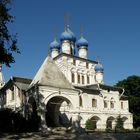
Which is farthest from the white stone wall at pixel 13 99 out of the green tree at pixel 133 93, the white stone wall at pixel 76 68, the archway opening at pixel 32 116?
the green tree at pixel 133 93

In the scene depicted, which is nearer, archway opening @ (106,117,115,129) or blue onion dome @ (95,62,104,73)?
archway opening @ (106,117,115,129)

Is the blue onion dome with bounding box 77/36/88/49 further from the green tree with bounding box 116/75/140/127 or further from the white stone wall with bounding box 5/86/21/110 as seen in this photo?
the white stone wall with bounding box 5/86/21/110

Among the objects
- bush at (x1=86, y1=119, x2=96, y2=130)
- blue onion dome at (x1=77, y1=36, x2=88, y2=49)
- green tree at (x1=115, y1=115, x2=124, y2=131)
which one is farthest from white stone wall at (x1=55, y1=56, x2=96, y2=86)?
bush at (x1=86, y1=119, x2=96, y2=130)

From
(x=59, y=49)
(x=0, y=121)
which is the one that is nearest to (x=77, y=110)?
(x=0, y=121)

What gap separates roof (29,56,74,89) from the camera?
23.8 metres

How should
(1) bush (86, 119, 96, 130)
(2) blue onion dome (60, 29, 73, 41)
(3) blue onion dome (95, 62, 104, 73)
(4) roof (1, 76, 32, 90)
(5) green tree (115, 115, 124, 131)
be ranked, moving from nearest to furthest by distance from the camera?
(4) roof (1, 76, 32, 90) < (1) bush (86, 119, 96, 130) < (5) green tree (115, 115, 124, 131) < (2) blue onion dome (60, 29, 73, 41) < (3) blue onion dome (95, 62, 104, 73)

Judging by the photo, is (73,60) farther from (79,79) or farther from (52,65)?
(52,65)

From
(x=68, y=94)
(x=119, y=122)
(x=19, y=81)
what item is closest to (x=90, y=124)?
(x=119, y=122)

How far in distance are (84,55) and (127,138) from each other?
32.6 m

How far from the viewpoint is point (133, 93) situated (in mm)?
44312

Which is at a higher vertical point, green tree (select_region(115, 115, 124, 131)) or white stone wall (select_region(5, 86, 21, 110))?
white stone wall (select_region(5, 86, 21, 110))

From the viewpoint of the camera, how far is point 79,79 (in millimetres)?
46375

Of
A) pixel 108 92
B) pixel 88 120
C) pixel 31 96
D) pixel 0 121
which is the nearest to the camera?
pixel 0 121

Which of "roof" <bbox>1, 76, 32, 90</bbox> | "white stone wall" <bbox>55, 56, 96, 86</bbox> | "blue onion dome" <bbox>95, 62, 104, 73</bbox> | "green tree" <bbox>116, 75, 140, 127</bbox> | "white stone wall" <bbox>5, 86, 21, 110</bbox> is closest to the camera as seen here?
"white stone wall" <bbox>5, 86, 21, 110</bbox>
